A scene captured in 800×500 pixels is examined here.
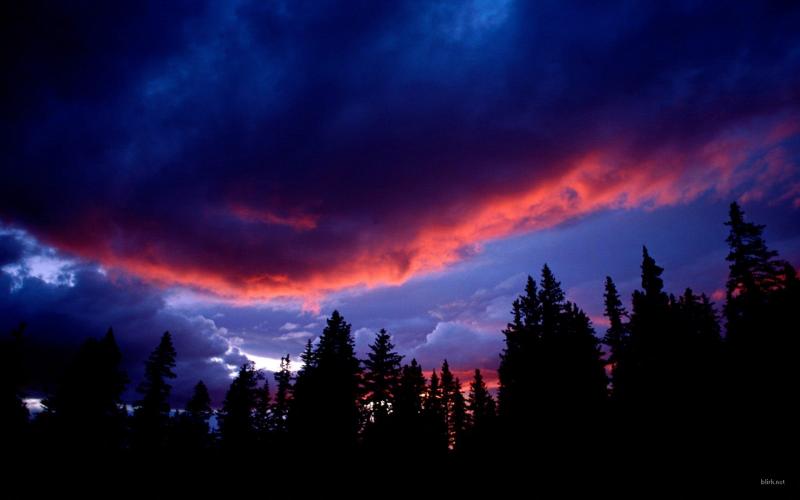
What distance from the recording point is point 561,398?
2409 cm

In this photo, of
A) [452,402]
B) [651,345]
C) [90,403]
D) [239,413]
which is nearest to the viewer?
[651,345]

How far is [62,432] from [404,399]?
27.2 meters

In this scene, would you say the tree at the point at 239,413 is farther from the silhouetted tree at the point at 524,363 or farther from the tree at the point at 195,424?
the silhouetted tree at the point at 524,363

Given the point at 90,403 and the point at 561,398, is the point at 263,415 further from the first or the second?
the point at 561,398

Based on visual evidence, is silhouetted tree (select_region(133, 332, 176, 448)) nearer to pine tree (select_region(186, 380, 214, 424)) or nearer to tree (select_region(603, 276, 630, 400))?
pine tree (select_region(186, 380, 214, 424))

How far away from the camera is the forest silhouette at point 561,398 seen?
23.1m

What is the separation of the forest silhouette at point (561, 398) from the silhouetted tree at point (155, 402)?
4.2 inches

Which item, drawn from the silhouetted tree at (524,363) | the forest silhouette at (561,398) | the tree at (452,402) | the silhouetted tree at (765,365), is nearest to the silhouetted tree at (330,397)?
the forest silhouette at (561,398)

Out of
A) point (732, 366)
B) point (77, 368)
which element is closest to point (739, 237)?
point (732, 366)

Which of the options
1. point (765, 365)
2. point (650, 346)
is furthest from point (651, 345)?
point (765, 365)

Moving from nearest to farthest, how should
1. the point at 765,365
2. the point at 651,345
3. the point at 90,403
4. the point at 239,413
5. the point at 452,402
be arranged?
the point at 765,365, the point at 651,345, the point at 90,403, the point at 239,413, the point at 452,402

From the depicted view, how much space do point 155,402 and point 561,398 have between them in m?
36.7

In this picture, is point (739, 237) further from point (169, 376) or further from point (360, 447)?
point (169, 376)

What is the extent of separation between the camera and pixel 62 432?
30.8 metres
